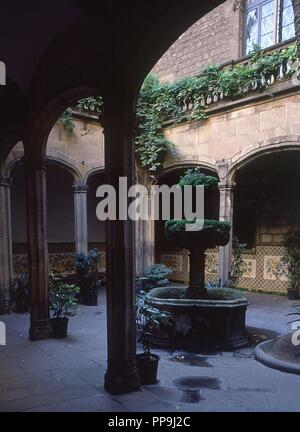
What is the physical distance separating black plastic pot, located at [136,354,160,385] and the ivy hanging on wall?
6084mm

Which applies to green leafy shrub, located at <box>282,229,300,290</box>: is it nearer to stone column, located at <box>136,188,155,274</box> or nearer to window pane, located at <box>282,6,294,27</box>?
stone column, located at <box>136,188,155,274</box>

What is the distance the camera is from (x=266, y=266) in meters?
10.4

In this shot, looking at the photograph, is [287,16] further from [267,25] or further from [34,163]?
[34,163]

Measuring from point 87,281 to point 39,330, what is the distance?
11.2ft

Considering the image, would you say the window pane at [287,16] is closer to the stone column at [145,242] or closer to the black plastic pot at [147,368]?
the stone column at [145,242]

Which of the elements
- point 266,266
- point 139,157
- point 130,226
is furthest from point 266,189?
point 130,226

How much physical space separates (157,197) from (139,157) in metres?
1.39

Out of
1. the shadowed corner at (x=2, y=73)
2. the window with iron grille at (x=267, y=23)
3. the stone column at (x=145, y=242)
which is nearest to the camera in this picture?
the shadowed corner at (x=2, y=73)

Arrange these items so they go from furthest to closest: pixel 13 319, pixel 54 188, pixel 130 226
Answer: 1. pixel 54 188
2. pixel 13 319
3. pixel 130 226

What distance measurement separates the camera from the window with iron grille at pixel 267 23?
388 inches

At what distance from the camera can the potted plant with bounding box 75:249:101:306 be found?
Answer: 8656mm

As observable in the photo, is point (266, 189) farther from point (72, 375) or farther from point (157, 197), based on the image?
point (72, 375)

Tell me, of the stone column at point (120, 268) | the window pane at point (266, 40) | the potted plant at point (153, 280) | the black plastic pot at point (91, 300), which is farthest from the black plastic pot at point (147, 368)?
the window pane at point (266, 40)

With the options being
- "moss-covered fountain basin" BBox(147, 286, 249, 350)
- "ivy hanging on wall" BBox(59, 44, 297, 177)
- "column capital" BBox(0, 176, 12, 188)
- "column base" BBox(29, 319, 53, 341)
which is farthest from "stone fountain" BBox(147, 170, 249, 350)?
"ivy hanging on wall" BBox(59, 44, 297, 177)
